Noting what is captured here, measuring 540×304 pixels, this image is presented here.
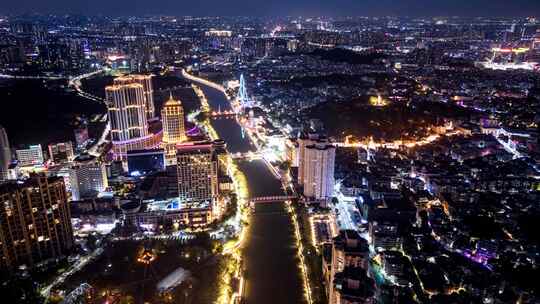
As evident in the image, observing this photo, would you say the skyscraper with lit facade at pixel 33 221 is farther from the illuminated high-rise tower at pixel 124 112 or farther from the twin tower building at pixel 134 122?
the illuminated high-rise tower at pixel 124 112

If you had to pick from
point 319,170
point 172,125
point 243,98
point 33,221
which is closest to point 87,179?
point 33,221

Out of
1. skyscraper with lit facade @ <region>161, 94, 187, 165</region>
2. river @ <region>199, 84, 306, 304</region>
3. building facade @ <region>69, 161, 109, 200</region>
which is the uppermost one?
skyscraper with lit facade @ <region>161, 94, 187, 165</region>

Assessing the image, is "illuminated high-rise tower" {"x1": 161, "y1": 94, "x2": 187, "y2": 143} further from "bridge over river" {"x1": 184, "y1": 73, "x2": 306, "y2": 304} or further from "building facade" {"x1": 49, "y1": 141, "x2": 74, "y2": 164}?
"building facade" {"x1": 49, "y1": 141, "x2": 74, "y2": 164}

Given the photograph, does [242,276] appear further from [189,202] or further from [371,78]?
[371,78]

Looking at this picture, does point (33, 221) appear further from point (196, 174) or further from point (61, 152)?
point (61, 152)

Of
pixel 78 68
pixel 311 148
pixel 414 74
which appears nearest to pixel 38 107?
pixel 78 68

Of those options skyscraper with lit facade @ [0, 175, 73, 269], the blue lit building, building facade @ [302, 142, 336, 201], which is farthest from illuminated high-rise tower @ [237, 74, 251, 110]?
skyscraper with lit facade @ [0, 175, 73, 269]
